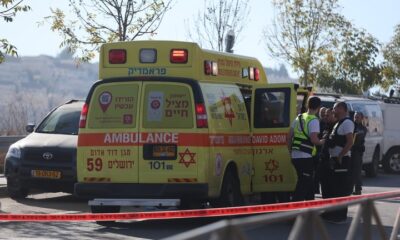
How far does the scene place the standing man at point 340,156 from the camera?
1210cm

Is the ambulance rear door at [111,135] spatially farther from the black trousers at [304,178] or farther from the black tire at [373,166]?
the black tire at [373,166]

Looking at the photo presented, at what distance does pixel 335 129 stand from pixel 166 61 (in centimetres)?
254

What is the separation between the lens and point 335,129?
12203mm

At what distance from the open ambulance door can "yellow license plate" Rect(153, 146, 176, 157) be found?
1.81 meters

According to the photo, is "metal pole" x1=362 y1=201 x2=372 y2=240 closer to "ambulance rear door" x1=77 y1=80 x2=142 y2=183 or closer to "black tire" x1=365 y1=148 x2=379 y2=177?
"ambulance rear door" x1=77 y1=80 x2=142 y2=183

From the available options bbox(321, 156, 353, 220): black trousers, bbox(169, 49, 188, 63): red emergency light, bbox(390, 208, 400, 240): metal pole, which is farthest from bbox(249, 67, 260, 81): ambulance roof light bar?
bbox(390, 208, 400, 240): metal pole

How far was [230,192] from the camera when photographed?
11.8 m

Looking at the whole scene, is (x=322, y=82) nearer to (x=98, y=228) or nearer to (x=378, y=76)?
(x=378, y=76)

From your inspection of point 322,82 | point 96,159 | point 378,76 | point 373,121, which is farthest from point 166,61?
point 378,76

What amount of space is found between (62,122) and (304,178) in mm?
5233

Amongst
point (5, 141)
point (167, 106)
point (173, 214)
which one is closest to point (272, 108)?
point (167, 106)

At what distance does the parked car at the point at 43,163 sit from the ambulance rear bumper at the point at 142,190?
105 inches

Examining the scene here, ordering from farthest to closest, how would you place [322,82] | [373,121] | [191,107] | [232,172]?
[322,82], [373,121], [232,172], [191,107]

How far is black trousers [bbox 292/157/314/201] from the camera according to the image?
11719mm
